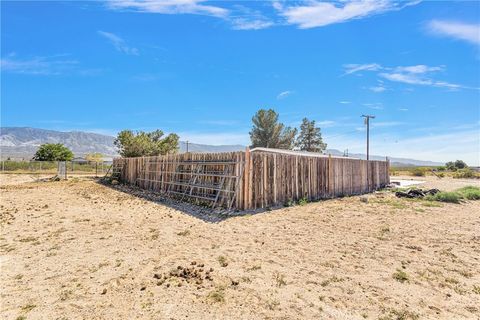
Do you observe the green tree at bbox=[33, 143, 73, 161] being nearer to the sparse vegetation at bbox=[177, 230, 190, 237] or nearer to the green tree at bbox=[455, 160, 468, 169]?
the sparse vegetation at bbox=[177, 230, 190, 237]


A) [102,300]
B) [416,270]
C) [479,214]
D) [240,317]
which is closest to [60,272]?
[102,300]

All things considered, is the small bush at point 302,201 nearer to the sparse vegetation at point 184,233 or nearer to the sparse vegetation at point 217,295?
the sparse vegetation at point 184,233

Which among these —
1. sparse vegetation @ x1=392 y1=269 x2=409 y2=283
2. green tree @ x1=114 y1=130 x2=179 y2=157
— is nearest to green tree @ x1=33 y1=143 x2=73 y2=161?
green tree @ x1=114 y1=130 x2=179 y2=157

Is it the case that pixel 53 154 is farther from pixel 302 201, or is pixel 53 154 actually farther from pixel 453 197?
pixel 453 197

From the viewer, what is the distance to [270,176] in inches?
388

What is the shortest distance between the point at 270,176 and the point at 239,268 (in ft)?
19.1

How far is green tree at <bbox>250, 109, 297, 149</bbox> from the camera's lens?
4034 centimetres

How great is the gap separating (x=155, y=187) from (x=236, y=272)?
11.9 m

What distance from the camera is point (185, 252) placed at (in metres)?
4.91

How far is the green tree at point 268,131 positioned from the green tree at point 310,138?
5.47 meters

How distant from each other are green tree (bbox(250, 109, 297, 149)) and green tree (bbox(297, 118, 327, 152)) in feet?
17.9

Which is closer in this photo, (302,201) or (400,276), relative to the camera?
(400,276)

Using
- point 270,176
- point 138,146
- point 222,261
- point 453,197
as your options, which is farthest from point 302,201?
A: point 138,146

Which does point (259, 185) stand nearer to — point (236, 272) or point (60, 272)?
point (236, 272)
